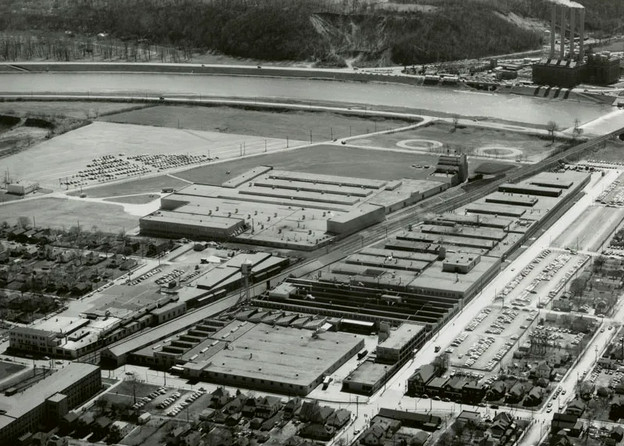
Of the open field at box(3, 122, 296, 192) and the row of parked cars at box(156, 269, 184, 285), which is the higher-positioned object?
the open field at box(3, 122, 296, 192)

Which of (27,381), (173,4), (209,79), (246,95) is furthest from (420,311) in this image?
(173,4)

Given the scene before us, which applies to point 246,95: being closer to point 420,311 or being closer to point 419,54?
point 419,54

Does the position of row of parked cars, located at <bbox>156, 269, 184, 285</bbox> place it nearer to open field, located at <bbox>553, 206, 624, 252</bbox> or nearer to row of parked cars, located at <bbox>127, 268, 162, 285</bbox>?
row of parked cars, located at <bbox>127, 268, 162, 285</bbox>

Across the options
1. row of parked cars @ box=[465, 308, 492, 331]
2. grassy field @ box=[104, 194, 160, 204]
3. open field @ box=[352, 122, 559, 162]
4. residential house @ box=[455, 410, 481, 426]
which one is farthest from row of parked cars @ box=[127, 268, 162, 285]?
open field @ box=[352, 122, 559, 162]

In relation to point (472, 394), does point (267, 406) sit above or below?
below

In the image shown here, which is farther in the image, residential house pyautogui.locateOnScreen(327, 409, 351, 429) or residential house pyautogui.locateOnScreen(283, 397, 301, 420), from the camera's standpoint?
residential house pyautogui.locateOnScreen(283, 397, 301, 420)

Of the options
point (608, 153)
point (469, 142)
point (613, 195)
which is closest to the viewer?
point (613, 195)

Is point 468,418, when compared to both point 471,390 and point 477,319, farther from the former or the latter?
point 477,319

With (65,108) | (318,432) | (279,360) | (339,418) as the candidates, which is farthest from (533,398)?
(65,108)
